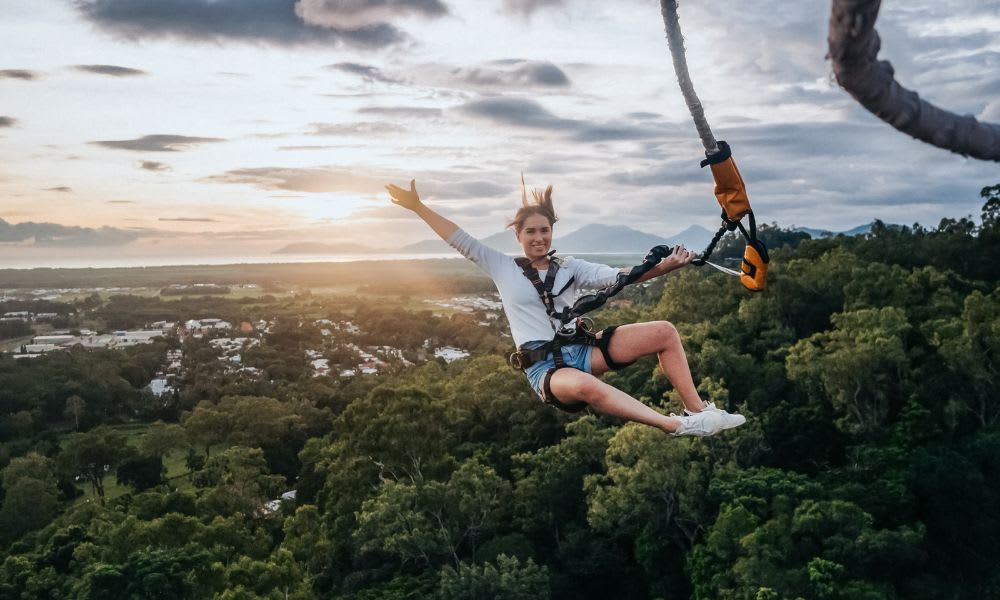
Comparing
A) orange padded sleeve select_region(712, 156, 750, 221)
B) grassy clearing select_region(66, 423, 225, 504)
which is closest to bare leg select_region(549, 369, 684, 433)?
orange padded sleeve select_region(712, 156, 750, 221)

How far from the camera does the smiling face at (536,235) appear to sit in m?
5.77

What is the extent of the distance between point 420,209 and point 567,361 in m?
1.66

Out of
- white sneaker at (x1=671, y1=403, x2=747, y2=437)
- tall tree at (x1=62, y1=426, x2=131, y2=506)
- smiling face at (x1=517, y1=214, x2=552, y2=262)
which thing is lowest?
tall tree at (x1=62, y1=426, x2=131, y2=506)

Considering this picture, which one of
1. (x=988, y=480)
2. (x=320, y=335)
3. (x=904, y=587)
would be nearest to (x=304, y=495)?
(x=904, y=587)

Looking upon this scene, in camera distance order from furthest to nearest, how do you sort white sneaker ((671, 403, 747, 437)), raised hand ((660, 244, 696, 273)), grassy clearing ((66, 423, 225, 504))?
grassy clearing ((66, 423, 225, 504)) < white sneaker ((671, 403, 747, 437)) < raised hand ((660, 244, 696, 273))

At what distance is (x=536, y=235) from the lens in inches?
228

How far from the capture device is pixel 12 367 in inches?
2709

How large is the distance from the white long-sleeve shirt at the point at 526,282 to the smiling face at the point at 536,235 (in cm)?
16

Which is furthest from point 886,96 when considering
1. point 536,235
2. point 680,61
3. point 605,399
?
point 536,235

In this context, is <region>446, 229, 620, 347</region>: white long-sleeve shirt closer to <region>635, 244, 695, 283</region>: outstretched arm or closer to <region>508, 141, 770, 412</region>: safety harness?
<region>508, 141, 770, 412</region>: safety harness

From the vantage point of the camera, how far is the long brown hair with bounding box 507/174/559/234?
5812 mm

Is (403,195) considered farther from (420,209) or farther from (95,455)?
(95,455)

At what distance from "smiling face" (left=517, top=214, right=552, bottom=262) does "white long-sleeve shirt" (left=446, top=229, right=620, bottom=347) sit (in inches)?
6.3

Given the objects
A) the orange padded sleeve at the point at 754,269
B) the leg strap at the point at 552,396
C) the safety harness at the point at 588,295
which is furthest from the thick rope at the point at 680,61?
the leg strap at the point at 552,396
